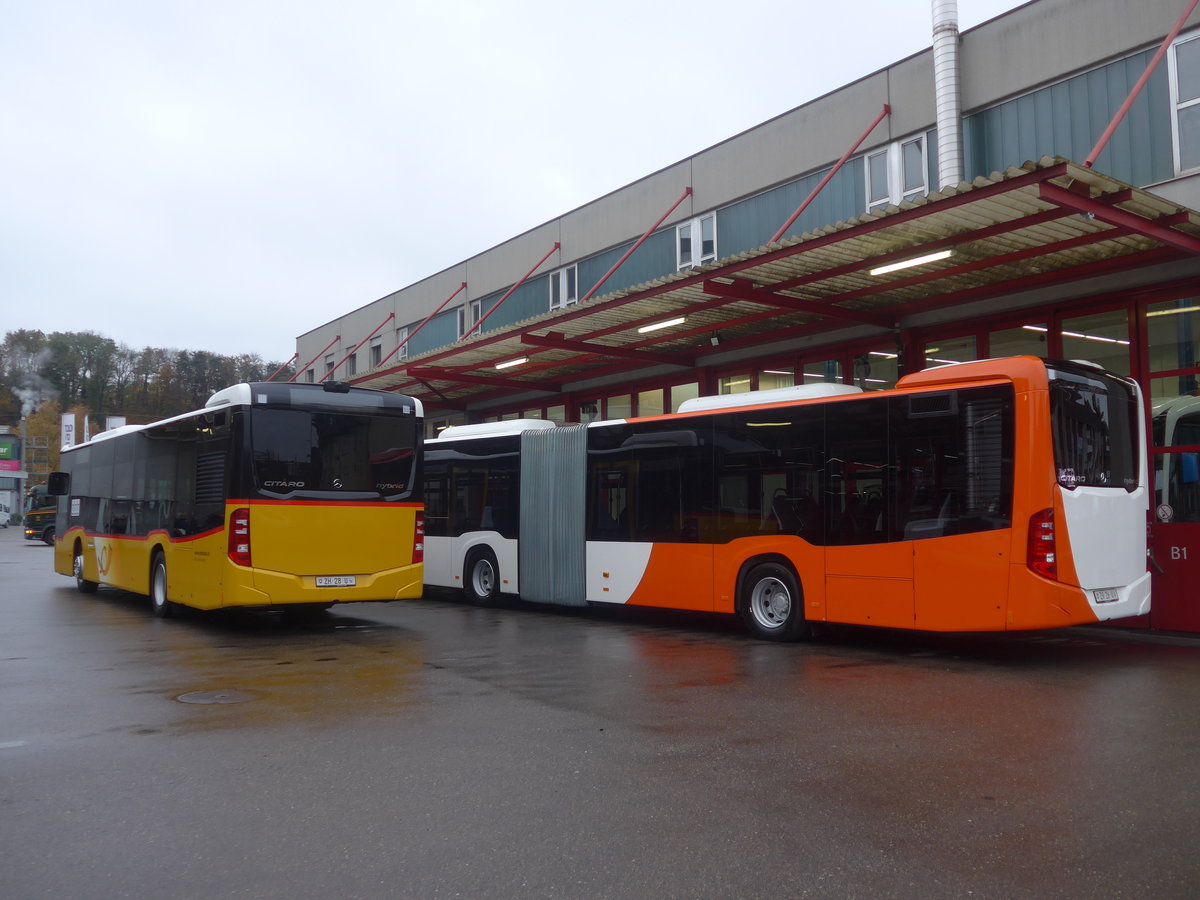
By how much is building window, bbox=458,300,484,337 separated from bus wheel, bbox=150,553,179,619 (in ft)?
49.2

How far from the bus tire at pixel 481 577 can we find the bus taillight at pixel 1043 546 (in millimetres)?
9192

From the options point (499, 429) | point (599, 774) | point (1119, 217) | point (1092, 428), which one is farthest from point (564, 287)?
point (599, 774)

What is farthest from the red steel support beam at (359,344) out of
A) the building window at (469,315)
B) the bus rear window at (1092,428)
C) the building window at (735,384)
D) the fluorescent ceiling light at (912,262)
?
the bus rear window at (1092,428)

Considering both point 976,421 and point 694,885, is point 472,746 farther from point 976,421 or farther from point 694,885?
point 976,421

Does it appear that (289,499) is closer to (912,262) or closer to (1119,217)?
(912,262)

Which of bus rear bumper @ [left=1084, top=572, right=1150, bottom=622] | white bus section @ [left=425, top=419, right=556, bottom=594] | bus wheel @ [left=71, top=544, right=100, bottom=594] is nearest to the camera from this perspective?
bus rear bumper @ [left=1084, top=572, right=1150, bottom=622]

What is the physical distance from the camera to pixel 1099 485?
10062mm

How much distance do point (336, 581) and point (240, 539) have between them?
50.0 inches

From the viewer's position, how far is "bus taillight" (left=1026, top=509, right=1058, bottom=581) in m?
9.50

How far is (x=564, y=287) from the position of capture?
25.0 m

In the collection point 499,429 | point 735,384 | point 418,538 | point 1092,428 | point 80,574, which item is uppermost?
point 735,384

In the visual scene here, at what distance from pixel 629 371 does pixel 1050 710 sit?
15.3 metres

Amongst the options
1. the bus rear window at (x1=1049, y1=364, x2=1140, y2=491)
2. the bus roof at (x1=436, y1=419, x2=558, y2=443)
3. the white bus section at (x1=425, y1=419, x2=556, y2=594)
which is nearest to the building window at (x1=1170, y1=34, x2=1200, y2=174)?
the bus rear window at (x1=1049, y1=364, x2=1140, y2=491)

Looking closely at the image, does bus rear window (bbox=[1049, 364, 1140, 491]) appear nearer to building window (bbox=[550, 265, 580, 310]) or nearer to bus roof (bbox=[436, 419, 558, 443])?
bus roof (bbox=[436, 419, 558, 443])
